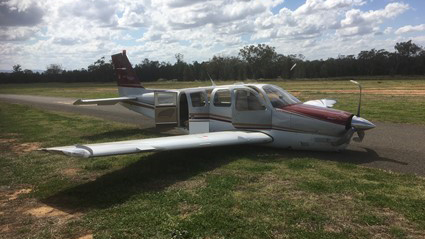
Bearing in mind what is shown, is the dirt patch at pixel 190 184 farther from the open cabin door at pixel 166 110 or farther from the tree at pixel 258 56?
the tree at pixel 258 56

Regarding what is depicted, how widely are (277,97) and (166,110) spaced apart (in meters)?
4.43

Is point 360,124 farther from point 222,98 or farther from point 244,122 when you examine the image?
point 222,98

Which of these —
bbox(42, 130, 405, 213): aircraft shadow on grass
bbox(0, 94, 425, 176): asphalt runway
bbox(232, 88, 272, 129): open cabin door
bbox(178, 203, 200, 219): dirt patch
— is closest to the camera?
bbox(178, 203, 200, 219): dirt patch

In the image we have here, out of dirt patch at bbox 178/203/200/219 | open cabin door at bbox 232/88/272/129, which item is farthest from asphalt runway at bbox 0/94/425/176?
dirt patch at bbox 178/203/200/219

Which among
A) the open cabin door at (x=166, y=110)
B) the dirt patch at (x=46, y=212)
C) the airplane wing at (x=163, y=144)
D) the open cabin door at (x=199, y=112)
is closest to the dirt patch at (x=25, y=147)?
the open cabin door at (x=166, y=110)

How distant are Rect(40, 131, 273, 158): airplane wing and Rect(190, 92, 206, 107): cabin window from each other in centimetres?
178

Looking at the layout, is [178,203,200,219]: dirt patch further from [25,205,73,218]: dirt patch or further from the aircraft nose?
the aircraft nose

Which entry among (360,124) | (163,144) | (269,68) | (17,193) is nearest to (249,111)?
(360,124)

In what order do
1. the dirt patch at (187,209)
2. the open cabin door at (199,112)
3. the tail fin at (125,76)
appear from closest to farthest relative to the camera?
the dirt patch at (187,209) → the open cabin door at (199,112) → the tail fin at (125,76)

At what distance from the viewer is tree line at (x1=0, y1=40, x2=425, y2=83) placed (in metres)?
104

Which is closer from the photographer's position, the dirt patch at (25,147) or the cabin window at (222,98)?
the cabin window at (222,98)

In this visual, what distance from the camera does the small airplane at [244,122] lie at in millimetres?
8328

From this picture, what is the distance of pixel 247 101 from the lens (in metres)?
10.2

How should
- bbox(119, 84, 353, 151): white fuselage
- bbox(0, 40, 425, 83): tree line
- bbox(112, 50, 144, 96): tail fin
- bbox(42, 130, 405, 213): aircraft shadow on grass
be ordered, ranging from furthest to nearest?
bbox(0, 40, 425, 83): tree line
bbox(112, 50, 144, 96): tail fin
bbox(119, 84, 353, 151): white fuselage
bbox(42, 130, 405, 213): aircraft shadow on grass
